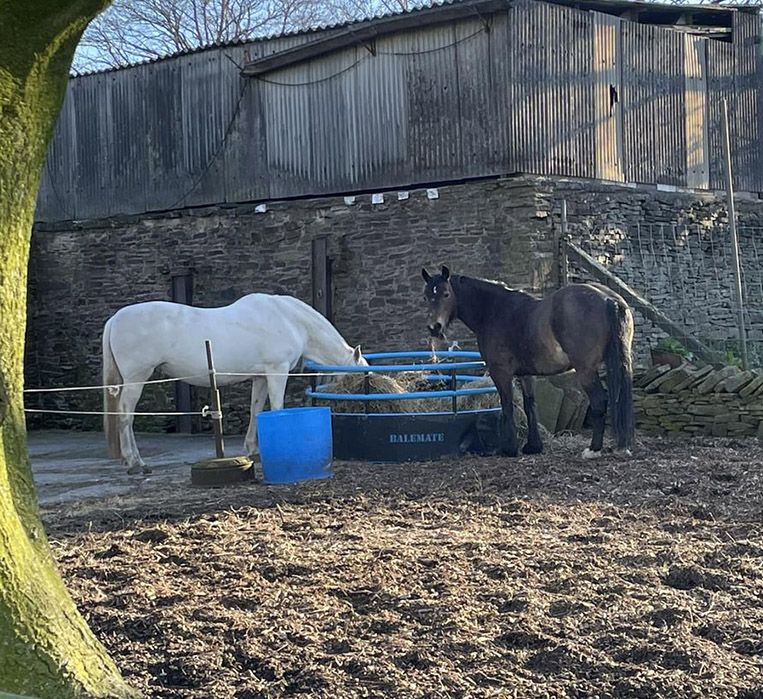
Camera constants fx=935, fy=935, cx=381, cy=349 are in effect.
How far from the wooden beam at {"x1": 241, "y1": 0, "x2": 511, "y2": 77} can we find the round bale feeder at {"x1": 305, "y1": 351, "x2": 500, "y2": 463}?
18.8 feet

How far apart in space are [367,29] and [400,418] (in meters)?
6.73

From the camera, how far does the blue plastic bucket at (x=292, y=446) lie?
8211mm

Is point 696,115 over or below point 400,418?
over

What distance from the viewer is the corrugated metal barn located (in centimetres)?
1296

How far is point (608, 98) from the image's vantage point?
1356 centimetres

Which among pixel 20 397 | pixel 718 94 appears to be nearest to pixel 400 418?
pixel 20 397

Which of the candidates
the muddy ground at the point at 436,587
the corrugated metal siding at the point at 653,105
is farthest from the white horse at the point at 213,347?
the corrugated metal siding at the point at 653,105

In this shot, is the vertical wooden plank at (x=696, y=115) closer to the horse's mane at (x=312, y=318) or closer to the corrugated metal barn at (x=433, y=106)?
the corrugated metal barn at (x=433, y=106)

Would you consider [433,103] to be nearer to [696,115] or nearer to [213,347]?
[696,115]

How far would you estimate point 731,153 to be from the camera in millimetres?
14680

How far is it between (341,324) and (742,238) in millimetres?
6428

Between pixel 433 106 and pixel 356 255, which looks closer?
pixel 433 106

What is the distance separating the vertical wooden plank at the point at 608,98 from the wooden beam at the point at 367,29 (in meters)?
1.72

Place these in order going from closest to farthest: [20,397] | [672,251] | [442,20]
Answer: [20,397], [442,20], [672,251]
